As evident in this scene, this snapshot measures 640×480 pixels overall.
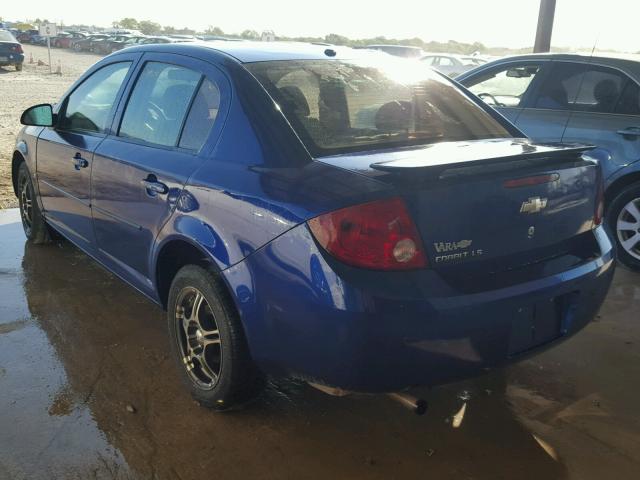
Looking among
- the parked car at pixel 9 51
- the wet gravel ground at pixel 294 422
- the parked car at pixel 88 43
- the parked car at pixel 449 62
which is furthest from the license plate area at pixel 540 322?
the parked car at pixel 88 43

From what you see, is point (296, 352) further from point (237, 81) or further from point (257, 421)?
point (237, 81)

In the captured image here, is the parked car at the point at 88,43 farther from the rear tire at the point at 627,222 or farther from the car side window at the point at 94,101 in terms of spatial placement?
the rear tire at the point at 627,222

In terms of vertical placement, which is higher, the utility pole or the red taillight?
the utility pole

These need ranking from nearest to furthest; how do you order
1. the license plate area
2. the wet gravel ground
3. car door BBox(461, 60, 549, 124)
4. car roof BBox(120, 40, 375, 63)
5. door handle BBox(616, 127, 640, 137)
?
the license plate area < the wet gravel ground < car roof BBox(120, 40, 375, 63) < door handle BBox(616, 127, 640, 137) < car door BBox(461, 60, 549, 124)

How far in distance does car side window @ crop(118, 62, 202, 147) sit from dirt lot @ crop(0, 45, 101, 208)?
3.91 m

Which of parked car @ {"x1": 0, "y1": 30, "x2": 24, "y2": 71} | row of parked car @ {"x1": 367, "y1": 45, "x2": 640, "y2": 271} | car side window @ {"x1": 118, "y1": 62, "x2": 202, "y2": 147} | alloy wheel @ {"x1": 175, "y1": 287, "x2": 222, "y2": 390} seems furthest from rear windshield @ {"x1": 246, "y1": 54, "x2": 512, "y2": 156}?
parked car @ {"x1": 0, "y1": 30, "x2": 24, "y2": 71}

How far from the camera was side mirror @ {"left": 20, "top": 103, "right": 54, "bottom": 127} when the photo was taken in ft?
14.6

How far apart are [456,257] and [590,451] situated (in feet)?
3.70

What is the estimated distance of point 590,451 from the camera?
9.10 ft

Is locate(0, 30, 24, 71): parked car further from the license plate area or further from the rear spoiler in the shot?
the license plate area

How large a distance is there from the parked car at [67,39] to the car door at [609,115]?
53704 millimetres

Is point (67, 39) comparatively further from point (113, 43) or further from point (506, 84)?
Answer: point (506, 84)

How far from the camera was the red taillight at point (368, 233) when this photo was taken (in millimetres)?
2297

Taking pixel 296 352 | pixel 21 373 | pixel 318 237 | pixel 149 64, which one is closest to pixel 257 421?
pixel 296 352
